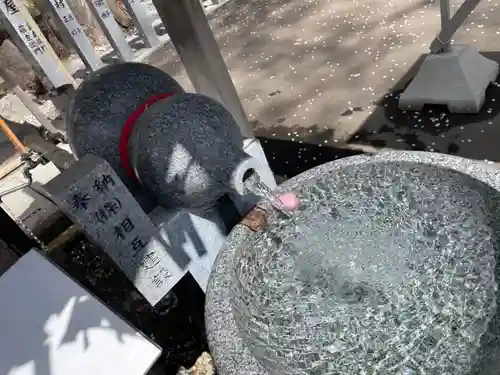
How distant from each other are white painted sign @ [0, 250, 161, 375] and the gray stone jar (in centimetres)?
58

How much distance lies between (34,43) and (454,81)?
334 centimetres

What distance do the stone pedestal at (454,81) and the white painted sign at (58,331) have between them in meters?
2.96

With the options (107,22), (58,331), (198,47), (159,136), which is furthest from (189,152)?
(107,22)

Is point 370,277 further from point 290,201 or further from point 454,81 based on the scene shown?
point 454,81

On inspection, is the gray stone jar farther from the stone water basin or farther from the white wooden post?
the white wooden post

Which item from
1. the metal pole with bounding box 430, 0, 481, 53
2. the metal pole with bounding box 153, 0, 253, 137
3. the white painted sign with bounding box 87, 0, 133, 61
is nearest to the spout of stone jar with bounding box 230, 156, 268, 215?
the metal pole with bounding box 153, 0, 253, 137

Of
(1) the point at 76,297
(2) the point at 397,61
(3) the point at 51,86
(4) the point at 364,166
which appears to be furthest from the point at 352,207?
(2) the point at 397,61

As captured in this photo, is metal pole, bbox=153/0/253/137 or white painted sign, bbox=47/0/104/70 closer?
metal pole, bbox=153/0/253/137

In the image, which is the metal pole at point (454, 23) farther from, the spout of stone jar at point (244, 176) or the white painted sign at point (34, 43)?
the white painted sign at point (34, 43)

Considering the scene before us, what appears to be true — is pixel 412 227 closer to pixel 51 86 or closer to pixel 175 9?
pixel 175 9

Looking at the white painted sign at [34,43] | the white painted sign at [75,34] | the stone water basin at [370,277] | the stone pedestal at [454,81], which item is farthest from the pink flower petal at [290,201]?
the white painted sign at [75,34]

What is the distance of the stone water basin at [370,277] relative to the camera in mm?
1555

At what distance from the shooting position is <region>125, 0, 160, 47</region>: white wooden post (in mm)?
6953

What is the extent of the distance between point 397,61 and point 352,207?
10.4 ft
